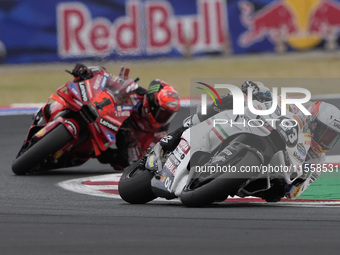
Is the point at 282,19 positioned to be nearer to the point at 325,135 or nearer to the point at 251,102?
the point at 325,135

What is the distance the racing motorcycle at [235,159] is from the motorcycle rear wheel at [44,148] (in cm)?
281

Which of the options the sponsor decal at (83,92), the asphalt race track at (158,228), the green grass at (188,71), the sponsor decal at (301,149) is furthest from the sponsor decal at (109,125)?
the green grass at (188,71)

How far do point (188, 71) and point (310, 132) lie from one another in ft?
66.7

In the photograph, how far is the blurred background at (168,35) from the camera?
30.2 meters

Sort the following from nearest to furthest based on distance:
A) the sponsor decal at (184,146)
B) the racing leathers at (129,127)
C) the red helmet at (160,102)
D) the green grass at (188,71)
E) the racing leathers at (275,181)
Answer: the sponsor decal at (184,146)
the racing leathers at (275,181)
the red helmet at (160,102)
the racing leathers at (129,127)
the green grass at (188,71)

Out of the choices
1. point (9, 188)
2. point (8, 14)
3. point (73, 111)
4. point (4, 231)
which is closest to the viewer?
point (4, 231)

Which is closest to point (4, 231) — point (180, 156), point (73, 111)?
point (180, 156)

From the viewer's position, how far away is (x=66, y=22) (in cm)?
3038

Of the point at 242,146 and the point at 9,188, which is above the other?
the point at 242,146

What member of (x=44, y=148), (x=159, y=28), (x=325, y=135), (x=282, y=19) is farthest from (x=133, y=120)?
(x=282, y=19)

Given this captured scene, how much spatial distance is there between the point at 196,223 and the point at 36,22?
23.8m

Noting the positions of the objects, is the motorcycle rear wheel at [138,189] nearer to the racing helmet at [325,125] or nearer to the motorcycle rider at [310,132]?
the motorcycle rider at [310,132]

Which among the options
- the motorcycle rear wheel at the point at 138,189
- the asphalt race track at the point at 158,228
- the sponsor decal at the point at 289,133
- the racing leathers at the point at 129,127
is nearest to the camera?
the asphalt race track at the point at 158,228

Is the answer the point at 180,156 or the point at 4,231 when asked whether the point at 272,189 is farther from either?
the point at 4,231
